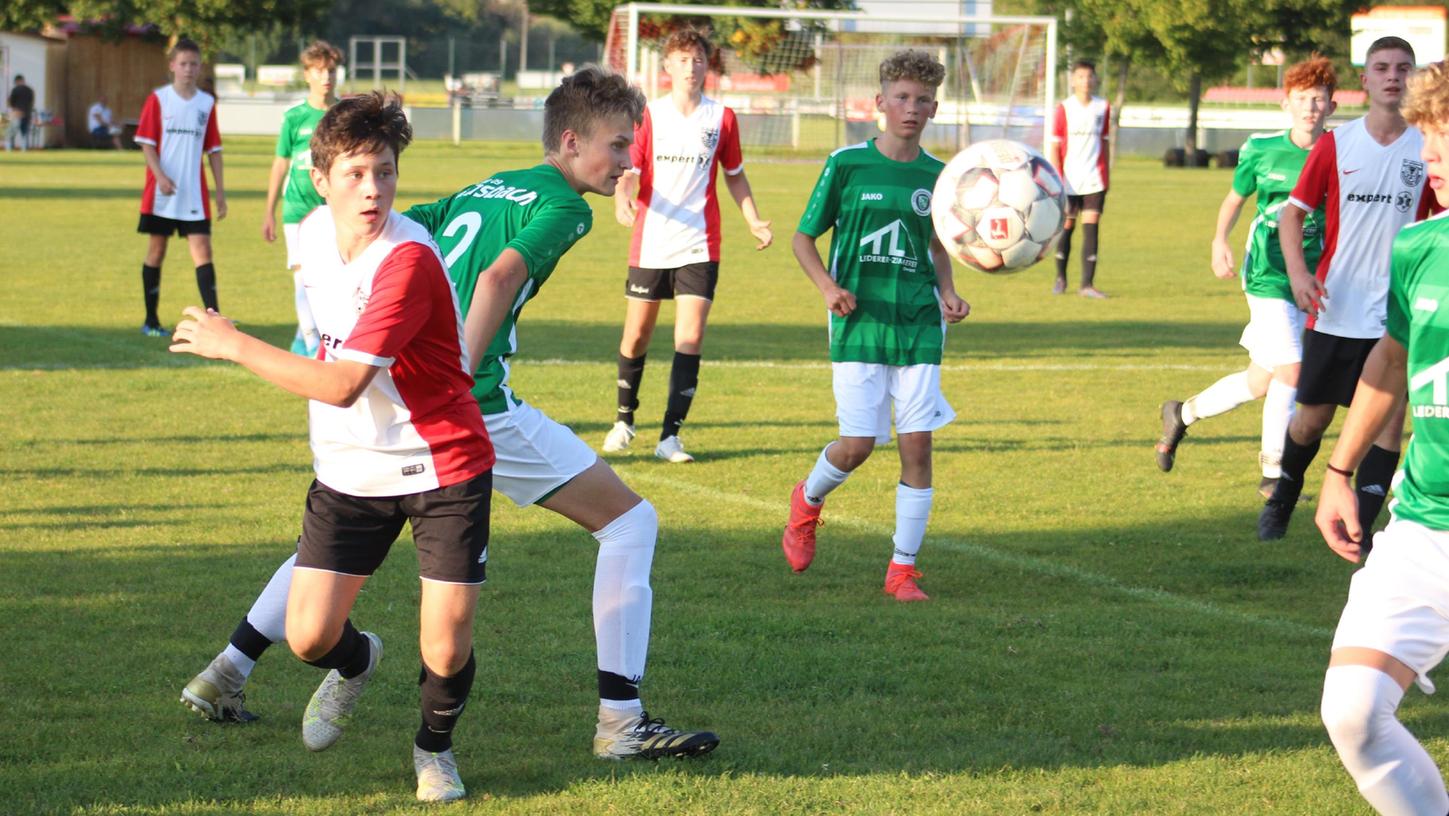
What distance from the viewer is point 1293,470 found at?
708 cm

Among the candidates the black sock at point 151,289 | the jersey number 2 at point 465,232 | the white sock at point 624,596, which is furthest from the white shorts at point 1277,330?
the black sock at point 151,289

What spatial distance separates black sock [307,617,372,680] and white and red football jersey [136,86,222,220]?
9083 millimetres

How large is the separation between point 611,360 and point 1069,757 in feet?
25.6

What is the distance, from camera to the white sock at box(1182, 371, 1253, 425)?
802cm

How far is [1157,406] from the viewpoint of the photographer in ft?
34.2

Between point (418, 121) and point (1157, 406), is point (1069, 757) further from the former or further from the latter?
point (418, 121)

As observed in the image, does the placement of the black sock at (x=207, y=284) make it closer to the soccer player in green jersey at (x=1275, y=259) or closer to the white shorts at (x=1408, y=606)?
the soccer player in green jersey at (x=1275, y=259)

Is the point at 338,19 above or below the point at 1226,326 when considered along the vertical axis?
above

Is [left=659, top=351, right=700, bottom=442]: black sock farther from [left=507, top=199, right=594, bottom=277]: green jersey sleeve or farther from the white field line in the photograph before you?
[left=507, top=199, right=594, bottom=277]: green jersey sleeve

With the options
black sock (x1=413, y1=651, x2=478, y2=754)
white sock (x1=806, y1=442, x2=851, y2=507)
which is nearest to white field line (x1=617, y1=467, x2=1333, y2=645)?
white sock (x1=806, y1=442, x2=851, y2=507)

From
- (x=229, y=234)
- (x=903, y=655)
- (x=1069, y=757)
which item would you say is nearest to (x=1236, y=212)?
(x=903, y=655)

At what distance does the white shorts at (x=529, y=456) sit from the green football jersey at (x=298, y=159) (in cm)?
591

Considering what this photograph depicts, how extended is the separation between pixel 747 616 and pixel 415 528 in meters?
2.00

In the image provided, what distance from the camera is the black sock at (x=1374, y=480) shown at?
6.66m
